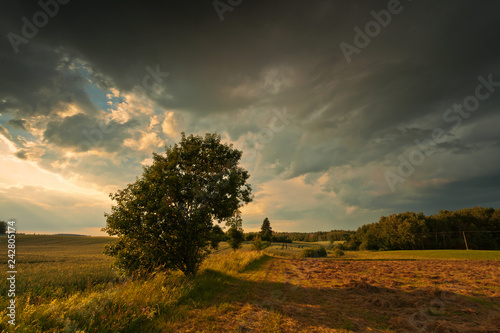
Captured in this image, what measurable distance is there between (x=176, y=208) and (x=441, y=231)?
103 m

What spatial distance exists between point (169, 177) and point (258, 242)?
154 feet

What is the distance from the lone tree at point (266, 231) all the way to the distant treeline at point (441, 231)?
41.4 metres

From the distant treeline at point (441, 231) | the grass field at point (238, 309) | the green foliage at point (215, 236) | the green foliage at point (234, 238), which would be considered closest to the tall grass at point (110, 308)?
the grass field at point (238, 309)

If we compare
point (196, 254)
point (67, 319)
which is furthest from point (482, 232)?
point (67, 319)

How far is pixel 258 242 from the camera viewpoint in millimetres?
54125

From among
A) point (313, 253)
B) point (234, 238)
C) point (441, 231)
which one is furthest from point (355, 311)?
point (441, 231)

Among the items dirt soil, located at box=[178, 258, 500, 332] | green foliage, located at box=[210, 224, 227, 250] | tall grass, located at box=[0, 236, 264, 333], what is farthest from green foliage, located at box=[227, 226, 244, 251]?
tall grass, located at box=[0, 236, 264, 333]

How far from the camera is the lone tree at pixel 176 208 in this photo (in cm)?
1152

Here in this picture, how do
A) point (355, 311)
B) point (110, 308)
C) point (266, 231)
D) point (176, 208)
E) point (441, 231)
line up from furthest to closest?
point (266, 231) → point (441, 231) → point (176, 208) → point (355, 311) → point (110, 308)

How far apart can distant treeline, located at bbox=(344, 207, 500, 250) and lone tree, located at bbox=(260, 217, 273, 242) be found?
41400 millimetres

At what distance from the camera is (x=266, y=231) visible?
105250 millimetres

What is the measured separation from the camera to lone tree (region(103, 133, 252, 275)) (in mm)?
11516

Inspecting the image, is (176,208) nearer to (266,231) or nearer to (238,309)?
(238,309)

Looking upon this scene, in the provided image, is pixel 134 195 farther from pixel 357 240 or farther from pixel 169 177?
pixel 357 240
